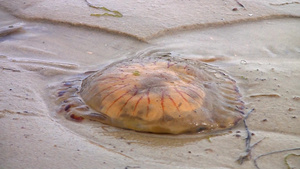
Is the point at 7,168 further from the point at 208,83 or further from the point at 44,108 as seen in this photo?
the point at 208,83

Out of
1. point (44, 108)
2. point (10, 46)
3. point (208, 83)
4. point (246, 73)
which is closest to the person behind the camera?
point (44, 108)

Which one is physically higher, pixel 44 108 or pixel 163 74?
pixel 163 74

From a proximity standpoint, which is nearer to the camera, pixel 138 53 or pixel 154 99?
pixel 154 99

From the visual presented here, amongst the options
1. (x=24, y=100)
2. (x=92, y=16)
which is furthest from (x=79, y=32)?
(x=24, y=100)

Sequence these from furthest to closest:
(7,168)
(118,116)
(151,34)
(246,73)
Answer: (151,34) < (246,73) < (118,116) < (7,168)

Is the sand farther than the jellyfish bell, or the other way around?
the jellyfish bell

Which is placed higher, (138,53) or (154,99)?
(154,99)

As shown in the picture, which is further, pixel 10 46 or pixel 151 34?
pixel 151 34

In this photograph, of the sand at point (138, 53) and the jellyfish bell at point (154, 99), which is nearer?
the sand at point (138, 53)
